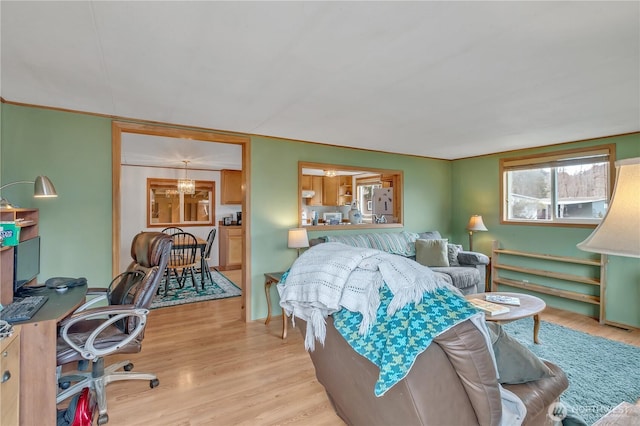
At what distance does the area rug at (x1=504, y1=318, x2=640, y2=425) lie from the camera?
2.12 m

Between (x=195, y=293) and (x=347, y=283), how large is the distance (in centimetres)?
418

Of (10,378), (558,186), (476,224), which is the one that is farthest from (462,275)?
(10,378)

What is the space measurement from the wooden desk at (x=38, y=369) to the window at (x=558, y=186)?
5.09m

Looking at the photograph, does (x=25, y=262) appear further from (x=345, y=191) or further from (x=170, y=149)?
(x=345, y=191)

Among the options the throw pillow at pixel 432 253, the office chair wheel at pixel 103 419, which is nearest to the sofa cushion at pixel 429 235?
the throw pillow at pixel 432 253

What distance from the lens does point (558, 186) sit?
427 centimetres

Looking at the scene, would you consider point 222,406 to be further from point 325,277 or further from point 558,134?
point 558,134

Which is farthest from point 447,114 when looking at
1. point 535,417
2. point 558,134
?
point 535,417

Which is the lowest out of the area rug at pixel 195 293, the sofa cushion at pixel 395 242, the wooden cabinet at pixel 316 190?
the area rug at pixel 195 293

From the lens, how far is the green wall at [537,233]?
11.5 ft

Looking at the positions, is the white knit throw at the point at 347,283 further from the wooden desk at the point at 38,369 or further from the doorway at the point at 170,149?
the doorway at the point at 170,149

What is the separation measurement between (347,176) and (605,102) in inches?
210

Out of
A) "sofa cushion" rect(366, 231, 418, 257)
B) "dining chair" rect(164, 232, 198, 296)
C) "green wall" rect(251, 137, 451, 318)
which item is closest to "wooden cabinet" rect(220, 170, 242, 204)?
"dining chair" rect(164, 232, 198, 296)

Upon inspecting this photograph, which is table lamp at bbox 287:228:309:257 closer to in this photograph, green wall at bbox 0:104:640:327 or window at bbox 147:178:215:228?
green wall at bbox 0:104:640:327
